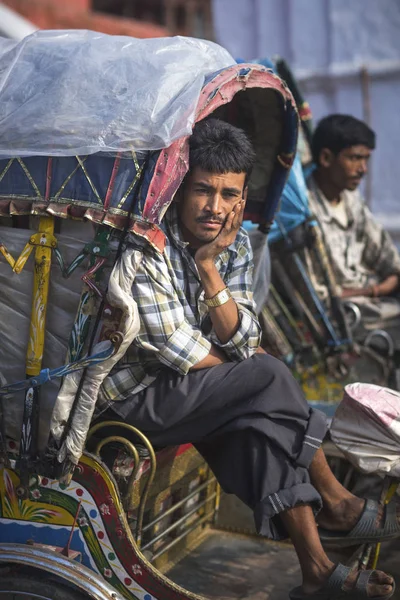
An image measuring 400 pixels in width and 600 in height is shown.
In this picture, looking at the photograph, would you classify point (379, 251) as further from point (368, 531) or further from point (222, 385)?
point (222, 385)

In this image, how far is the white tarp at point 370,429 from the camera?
2.63 meters

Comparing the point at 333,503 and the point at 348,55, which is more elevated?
the point at 348,55

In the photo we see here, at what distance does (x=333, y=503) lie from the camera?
2.74m

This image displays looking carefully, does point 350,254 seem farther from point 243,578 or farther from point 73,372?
point 73,372

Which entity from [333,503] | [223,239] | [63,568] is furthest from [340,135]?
[63,568]

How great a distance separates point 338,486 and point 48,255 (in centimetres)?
129

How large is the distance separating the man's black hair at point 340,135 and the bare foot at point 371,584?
9.17 ft

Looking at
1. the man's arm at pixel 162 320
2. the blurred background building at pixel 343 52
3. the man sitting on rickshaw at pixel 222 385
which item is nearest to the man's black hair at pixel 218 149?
the man sitting on rickshaw at pixel 222 385

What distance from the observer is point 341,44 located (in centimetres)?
730

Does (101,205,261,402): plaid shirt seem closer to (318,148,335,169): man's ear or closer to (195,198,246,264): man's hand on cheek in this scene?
(195,198,246,264): man's hand on cheek

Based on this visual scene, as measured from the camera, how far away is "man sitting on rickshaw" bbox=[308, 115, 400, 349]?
4582mm

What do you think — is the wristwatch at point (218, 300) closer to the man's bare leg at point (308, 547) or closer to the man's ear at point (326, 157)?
the man's bare leg at point (308, 547)

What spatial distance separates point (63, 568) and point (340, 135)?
9.99ft

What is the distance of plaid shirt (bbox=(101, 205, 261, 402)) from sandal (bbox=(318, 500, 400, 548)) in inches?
27.6
